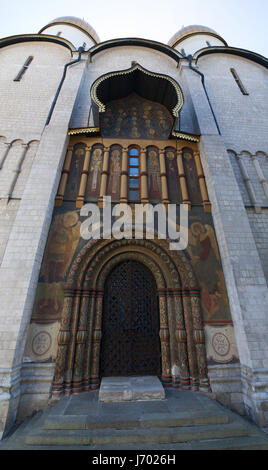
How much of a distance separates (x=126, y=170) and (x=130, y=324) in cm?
482

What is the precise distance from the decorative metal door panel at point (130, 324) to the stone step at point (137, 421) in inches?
57.0

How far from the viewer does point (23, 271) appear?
468cm

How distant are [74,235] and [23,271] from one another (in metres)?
1.59

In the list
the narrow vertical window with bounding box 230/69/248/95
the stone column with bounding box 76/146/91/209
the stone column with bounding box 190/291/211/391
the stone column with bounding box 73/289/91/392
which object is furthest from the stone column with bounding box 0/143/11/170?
the narrow vertical window with bounding box 230/69/248/95

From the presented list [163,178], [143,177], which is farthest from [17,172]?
[163,178]

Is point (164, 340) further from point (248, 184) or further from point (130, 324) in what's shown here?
point (248, 184)

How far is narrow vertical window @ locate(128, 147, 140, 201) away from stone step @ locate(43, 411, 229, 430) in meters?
5.35

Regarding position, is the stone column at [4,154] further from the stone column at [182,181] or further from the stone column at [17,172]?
the stone column at [182,181]

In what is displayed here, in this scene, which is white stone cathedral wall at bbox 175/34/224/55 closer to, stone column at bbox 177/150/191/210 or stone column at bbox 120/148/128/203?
stone column at bbox 177/150/191/210

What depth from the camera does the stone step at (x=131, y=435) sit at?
309 cm

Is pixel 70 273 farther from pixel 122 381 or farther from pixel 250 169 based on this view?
pixel 250 169

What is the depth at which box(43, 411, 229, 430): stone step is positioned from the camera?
3334 millimetres

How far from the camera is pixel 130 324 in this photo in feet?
17.0

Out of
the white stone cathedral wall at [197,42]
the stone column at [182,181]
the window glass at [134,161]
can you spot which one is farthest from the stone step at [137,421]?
the white stone cathedral wall at [197,42]
